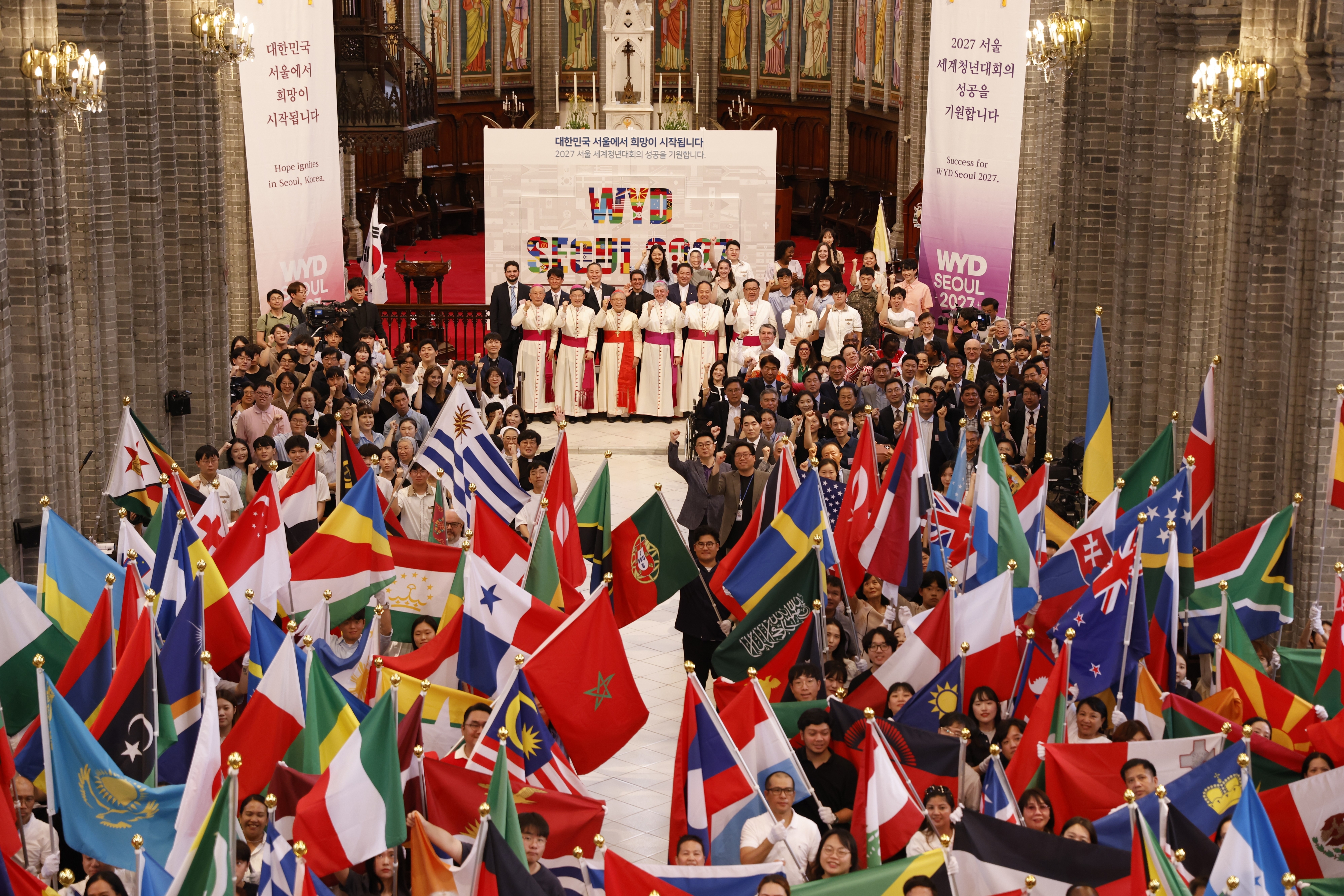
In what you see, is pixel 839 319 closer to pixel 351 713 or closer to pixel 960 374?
pixel 960 374

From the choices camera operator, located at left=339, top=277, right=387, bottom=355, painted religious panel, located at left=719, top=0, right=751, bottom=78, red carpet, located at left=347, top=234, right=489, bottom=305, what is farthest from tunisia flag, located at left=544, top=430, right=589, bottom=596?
painted religious panel, located at left=719, top=0, right=751, bottom=78

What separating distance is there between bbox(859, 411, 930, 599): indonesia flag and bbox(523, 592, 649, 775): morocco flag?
2647 mm

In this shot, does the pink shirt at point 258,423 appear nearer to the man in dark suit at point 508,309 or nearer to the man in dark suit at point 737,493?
the man in dark suit at point 737,493

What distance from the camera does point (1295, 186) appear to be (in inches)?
479

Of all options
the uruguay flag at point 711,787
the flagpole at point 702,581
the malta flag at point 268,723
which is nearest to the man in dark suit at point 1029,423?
the flagpole at point 702,581

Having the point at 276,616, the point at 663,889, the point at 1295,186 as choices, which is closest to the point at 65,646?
the point at 276,616

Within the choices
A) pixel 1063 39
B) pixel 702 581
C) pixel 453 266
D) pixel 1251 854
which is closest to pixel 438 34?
pixel 453 266

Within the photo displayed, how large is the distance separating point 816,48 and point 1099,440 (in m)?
21.6

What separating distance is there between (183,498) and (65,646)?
2.41 metres

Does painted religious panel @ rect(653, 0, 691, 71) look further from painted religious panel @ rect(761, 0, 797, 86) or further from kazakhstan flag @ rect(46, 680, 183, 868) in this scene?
kazakhstan flag @ rect(46, 680, 183, 868)

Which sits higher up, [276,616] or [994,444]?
[994,444]

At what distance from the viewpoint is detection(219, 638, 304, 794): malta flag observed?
30.0ft

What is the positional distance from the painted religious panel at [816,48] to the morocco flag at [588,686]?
25.2 m

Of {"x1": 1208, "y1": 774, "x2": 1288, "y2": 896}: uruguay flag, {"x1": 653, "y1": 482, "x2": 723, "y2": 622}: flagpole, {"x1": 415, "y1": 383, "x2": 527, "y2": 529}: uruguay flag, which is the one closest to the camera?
{"x1": 1208, "y1": 774, "x2": 1288, "y2": 896}: uruguay flag
